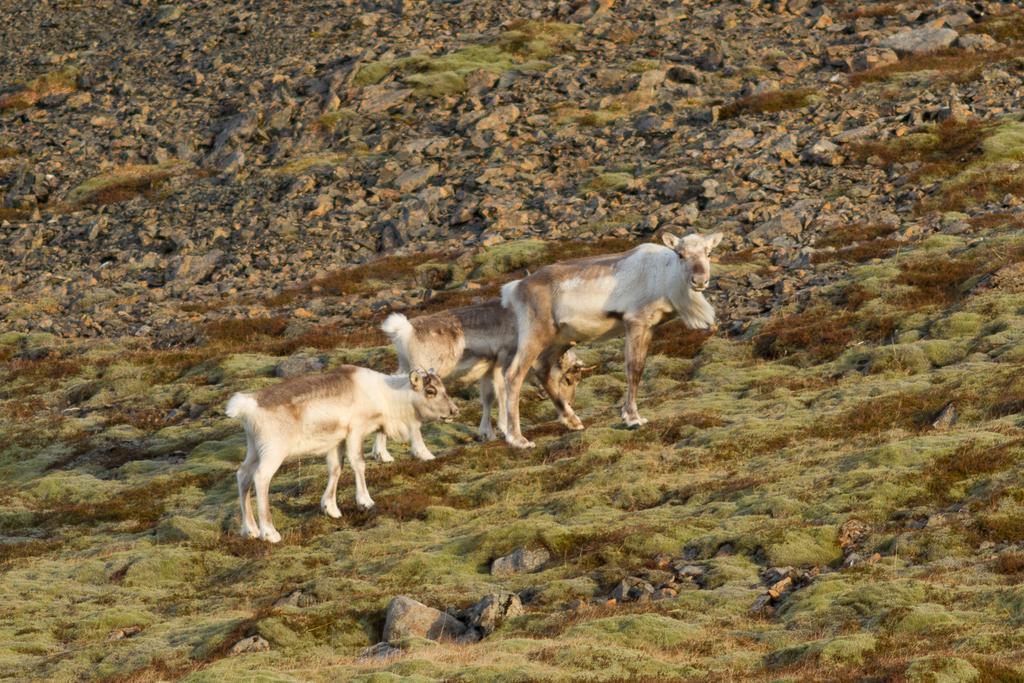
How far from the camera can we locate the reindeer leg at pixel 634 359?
2727 cm

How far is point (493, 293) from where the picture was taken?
147 ft

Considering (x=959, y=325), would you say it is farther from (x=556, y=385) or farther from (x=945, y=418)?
(x=556, y=385)

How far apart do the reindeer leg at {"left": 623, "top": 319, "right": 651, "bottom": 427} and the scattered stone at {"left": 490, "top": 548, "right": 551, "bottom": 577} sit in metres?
6.98

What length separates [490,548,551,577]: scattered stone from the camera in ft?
67.7

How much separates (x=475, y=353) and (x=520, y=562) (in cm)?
759

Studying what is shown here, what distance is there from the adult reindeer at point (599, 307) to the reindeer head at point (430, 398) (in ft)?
5.73

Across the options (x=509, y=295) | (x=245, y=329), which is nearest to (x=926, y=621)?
(x=509, y=295)

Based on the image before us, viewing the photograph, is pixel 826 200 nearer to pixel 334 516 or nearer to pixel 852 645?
pixel 334 516

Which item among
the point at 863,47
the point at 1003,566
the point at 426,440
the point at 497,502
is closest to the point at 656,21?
the point at 863,47

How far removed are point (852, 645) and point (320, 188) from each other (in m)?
49.7

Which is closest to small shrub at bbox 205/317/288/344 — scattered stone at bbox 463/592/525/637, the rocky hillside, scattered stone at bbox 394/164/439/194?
the rocky hillside

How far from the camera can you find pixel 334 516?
24.5 m

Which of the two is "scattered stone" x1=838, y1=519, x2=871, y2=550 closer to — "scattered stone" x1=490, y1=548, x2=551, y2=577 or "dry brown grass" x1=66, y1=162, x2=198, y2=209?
Answer: "scattered stone" x1=490, y1=548, x2=551, y2=577

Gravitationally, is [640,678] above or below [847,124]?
above
